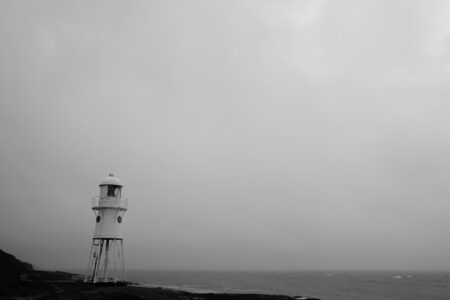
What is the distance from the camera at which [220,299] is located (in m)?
54.7

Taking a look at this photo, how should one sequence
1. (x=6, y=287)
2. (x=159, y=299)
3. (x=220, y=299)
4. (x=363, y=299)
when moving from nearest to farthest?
1. (x=6, y=287)
2. (x=159, y=299)
3. (x=220, y=299)
4. (x=363, y=299)

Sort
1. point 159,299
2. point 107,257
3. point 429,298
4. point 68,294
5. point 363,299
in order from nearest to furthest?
point 68,294, point 159,299, point 107,257, point 363,299, point 429,298

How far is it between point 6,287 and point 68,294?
4.99 meters

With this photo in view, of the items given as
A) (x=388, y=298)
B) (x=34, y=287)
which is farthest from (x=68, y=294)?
(x=388, y=298)

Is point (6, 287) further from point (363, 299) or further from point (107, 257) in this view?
point (363, 299)

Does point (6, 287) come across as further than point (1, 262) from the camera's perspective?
No

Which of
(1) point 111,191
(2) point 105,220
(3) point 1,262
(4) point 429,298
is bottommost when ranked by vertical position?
(4) point 429,298

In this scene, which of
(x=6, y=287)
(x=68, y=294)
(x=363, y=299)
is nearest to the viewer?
(x=6, y=287)

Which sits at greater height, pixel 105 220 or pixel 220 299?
pixel 105 220

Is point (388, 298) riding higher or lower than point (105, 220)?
lower

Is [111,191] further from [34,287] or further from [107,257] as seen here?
[34,287]

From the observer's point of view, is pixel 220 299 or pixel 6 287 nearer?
pixel 6 287

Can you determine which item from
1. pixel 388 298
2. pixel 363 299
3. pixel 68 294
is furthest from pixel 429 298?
pixel 68 294

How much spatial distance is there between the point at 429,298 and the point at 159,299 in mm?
67747
